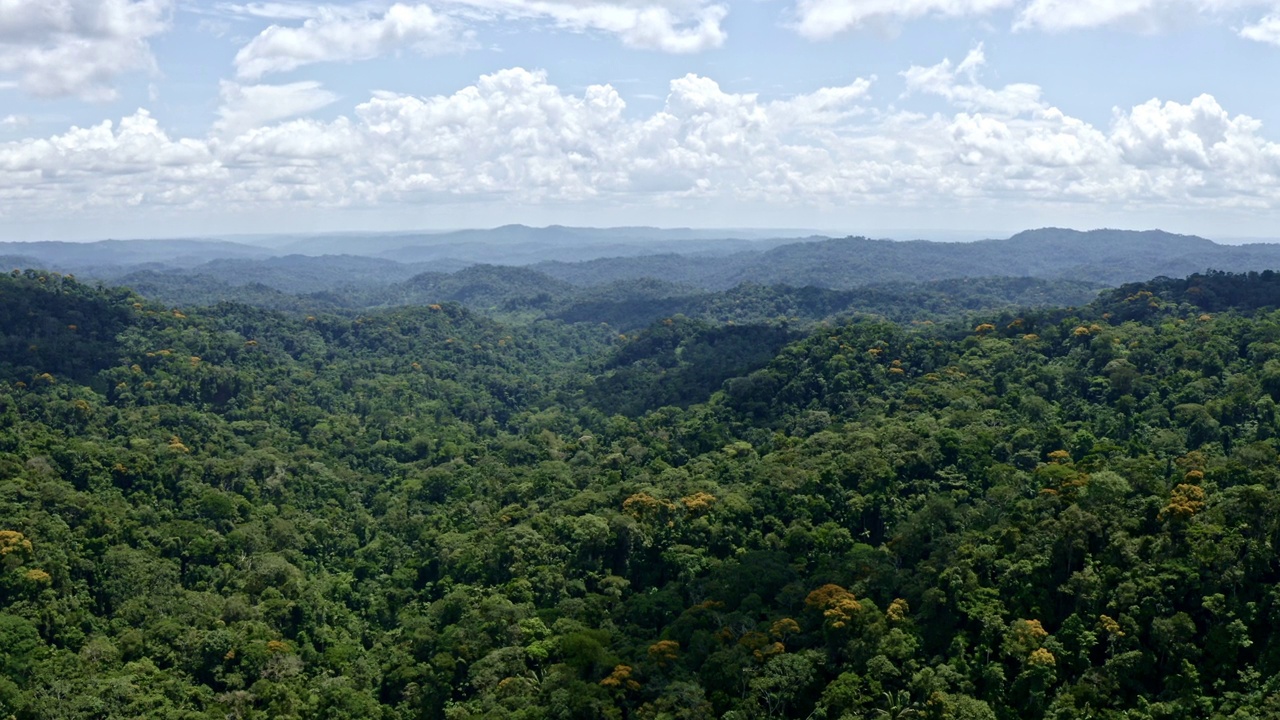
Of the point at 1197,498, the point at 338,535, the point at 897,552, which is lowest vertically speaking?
the point at 338,535

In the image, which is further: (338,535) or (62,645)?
(338,535)

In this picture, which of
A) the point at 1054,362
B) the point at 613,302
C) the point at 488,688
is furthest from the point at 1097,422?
the point at 613,302

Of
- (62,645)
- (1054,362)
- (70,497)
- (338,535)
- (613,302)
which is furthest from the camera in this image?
(613,302)

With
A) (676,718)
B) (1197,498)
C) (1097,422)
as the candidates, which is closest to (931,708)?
(676,718)

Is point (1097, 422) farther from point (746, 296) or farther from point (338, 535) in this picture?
point (746, 296)

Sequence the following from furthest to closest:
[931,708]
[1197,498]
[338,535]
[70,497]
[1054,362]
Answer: [1054,362], [338,535], [70,497], [1197,498], [931,708]

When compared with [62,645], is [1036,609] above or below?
above

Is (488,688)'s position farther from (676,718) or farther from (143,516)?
(143,516)
